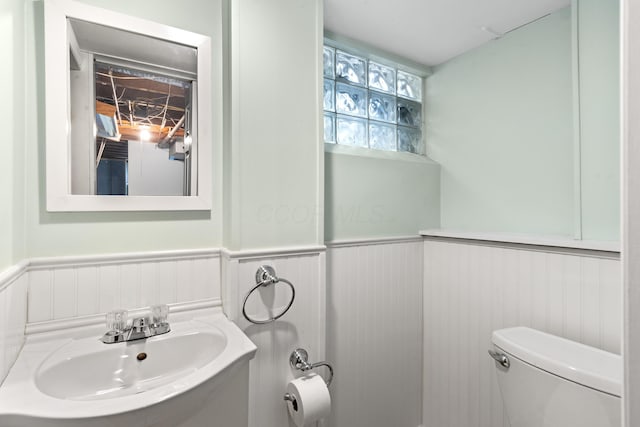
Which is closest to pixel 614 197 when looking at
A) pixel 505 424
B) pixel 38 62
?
pixel 505 424

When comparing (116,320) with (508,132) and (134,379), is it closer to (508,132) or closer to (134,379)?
(134,379)

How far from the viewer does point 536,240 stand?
139cm

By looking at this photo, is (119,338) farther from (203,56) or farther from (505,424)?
(505,424)

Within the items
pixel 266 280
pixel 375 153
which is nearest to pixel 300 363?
pixel 266 280

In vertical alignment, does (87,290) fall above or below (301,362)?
above

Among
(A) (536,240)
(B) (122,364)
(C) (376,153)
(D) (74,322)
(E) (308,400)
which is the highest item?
(C) (376,153)

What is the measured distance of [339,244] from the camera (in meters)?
1.60

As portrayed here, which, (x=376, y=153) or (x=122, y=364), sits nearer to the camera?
(x=122, y=364)

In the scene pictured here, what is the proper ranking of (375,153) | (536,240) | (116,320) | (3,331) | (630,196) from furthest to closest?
(375,153) → (536,240) → (116,320) → (3,331) → (630,196)

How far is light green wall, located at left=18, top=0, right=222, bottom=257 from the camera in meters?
1.03

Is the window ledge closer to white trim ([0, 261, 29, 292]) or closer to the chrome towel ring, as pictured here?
the chrome towel ring

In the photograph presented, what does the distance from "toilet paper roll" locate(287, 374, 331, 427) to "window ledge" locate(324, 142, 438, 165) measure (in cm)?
103

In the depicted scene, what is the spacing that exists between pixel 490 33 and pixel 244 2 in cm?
126

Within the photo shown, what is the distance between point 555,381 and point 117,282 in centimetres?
154
